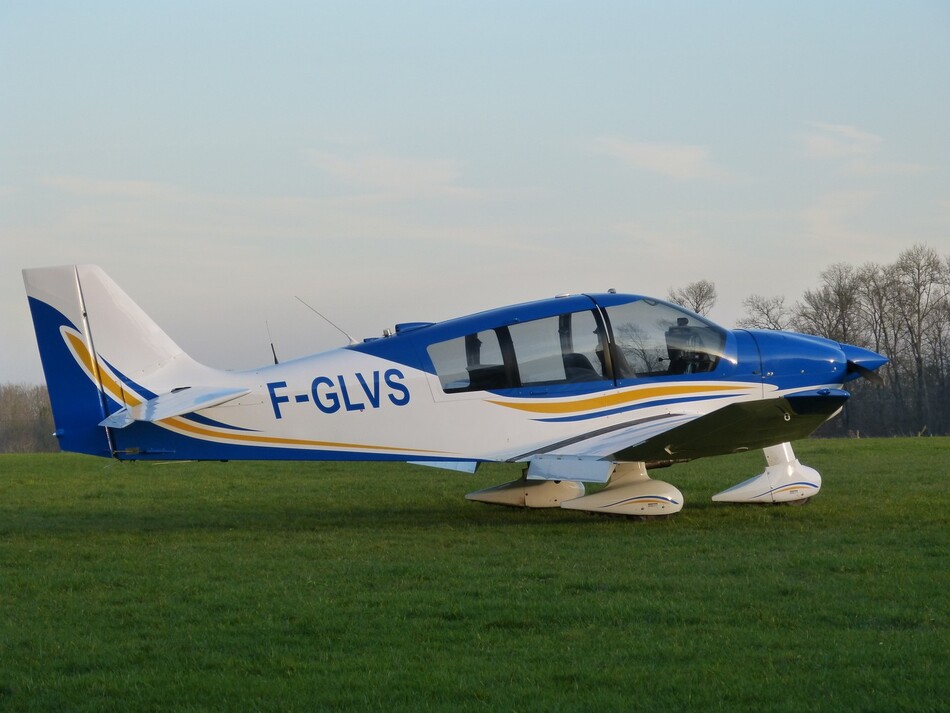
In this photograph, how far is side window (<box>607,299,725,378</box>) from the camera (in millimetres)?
11141

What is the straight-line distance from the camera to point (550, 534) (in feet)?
33.7

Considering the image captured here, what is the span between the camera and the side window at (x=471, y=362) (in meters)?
11.0

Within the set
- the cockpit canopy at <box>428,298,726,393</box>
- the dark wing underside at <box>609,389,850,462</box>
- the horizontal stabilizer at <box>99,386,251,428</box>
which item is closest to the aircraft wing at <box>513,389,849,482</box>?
the dark wing underside at <box>609,389,850,462</box>

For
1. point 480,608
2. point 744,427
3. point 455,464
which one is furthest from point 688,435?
point 480,608

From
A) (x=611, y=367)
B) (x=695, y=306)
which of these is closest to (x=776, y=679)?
(x=611, y=367)

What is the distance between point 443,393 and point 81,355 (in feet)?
12.2

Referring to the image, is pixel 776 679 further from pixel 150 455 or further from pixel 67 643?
pixel 150 455

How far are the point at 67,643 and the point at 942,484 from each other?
11.1 meters

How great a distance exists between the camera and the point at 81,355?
1068cm

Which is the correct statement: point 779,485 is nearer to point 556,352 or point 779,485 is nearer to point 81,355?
point 556,352

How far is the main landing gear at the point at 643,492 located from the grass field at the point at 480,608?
0.59 ft

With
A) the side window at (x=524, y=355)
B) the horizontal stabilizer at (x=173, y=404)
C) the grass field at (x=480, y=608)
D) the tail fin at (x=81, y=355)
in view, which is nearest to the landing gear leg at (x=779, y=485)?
the grass field at (x=480, y=608)

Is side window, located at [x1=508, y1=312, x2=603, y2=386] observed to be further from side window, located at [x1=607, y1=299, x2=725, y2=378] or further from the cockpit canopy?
side window, located at [x1=607, y1=299, x2=725, y2=378]

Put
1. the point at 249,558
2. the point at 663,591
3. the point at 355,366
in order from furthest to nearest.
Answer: the point at 355,366 → the point at 249,558 → the point at 663,591
